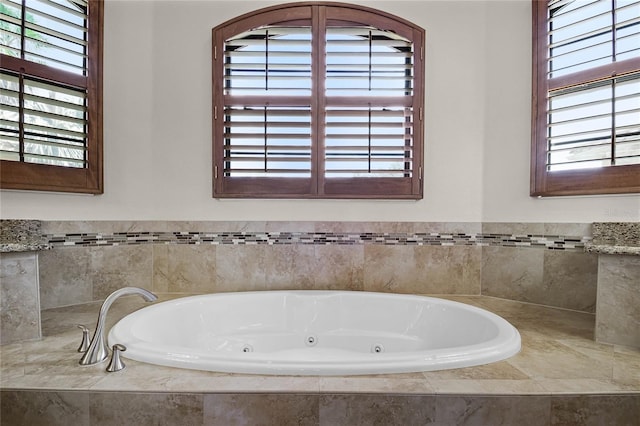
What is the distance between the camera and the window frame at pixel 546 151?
1.60 meters

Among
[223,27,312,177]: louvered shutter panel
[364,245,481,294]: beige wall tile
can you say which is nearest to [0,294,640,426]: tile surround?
[364,245,481,294]: beige wall tile

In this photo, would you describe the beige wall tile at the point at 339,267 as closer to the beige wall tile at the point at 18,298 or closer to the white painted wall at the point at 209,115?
the white painted wall at the point at 209,115

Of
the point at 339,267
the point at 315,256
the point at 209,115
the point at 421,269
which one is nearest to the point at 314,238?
the point at 315,256

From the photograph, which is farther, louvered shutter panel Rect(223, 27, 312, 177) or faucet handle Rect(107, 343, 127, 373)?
louvered shutter panel Rect(223, 27, 312, 177)

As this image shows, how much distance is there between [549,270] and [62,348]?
2438 mm

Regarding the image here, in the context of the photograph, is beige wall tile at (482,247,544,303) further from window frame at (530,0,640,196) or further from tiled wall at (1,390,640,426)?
tiled wall at (1,390,640,426)

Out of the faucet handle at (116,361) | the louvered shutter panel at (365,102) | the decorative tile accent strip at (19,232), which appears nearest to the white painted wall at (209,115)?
the louvered shutter panel at (365,102)

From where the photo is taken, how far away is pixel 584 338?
4.36 feet

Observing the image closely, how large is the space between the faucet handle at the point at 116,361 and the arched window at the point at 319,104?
1.15m

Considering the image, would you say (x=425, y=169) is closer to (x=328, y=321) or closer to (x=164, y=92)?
(x=328, y=321)

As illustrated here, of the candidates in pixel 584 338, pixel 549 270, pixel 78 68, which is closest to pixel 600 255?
pixel 584 338

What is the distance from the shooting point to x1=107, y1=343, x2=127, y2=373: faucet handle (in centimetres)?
Answer: 99

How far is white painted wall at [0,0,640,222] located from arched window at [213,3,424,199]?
87 millimetres

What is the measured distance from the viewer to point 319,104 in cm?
200
